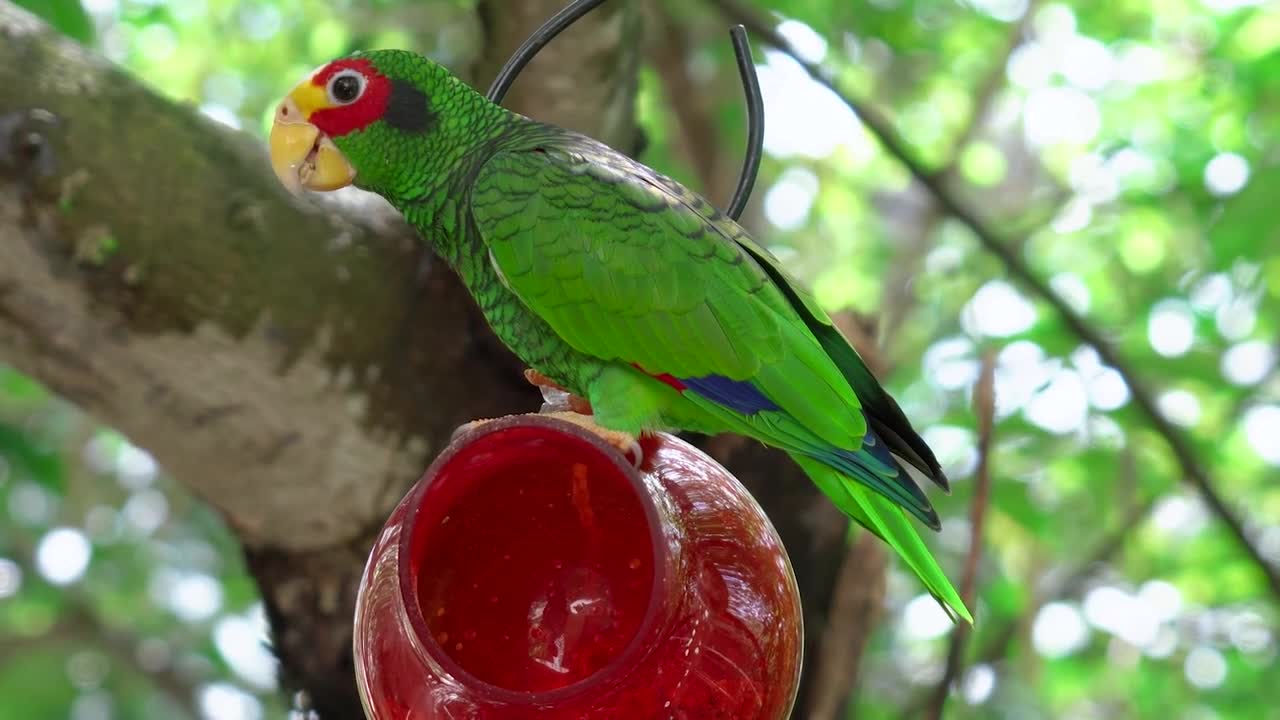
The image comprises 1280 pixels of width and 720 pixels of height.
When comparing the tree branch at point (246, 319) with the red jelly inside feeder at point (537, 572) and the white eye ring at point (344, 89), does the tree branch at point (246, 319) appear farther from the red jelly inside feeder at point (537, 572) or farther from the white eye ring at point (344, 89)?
the red jelly inside feeder at point (537, 572)

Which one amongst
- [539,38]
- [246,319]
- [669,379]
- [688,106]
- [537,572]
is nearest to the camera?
[537,572]

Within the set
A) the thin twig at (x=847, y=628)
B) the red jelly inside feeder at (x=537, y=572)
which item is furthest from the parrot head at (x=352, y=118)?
the thin twig at (x=847, y=628)

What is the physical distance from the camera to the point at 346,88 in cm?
136

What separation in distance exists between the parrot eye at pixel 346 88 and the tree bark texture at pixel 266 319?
0.57m

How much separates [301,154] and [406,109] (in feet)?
0.41

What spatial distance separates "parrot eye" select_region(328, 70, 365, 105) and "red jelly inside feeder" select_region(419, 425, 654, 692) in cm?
49

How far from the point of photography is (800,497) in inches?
85.1

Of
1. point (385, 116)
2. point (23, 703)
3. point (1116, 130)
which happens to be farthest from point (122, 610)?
point (1116, 130)

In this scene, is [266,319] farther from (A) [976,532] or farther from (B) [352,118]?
(A) [976,532]

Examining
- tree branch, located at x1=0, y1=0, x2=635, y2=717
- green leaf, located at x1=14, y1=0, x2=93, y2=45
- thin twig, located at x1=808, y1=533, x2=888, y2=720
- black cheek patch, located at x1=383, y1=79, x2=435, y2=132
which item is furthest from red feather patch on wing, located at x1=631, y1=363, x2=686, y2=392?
green leaf, located at x1=14, y1=0, x2=93, y2=45

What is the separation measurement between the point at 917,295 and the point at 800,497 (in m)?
1.71

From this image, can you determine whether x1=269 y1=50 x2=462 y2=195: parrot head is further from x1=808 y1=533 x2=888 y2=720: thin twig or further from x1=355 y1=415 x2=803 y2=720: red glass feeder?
x1=808 y1=533 x2=888 y2=720: thin twig

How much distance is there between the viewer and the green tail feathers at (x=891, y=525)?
49.9 inches

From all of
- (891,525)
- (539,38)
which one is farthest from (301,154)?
(891,525)
